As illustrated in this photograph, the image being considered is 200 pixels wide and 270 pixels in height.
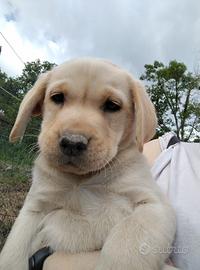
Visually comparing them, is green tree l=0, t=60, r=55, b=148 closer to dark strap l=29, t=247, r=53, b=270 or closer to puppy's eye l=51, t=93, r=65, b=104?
puppy's eye l=51, t=93, r=65, b=104

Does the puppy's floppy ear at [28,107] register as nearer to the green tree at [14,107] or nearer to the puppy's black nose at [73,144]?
the green tree at [14,107]

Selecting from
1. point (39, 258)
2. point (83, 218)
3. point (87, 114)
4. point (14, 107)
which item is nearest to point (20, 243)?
point (39, 258)

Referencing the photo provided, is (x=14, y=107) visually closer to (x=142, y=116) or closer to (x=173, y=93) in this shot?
(x=142, y=116)

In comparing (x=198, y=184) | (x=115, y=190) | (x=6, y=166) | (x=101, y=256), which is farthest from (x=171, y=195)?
(x=6, y=166)

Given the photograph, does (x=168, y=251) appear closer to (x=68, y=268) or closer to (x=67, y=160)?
(x=68, y=268)

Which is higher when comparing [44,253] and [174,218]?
[174,218]

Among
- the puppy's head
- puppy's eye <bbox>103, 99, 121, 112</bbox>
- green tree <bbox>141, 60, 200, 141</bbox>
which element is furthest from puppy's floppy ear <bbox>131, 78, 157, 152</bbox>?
green tree <bbox>141, 60, 200, 141</bbox>

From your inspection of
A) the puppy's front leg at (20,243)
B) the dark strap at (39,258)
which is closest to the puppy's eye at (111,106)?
the puppy's front leg at (20,243)

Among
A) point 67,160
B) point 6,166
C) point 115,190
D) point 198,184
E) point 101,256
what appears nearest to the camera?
point 101,256
